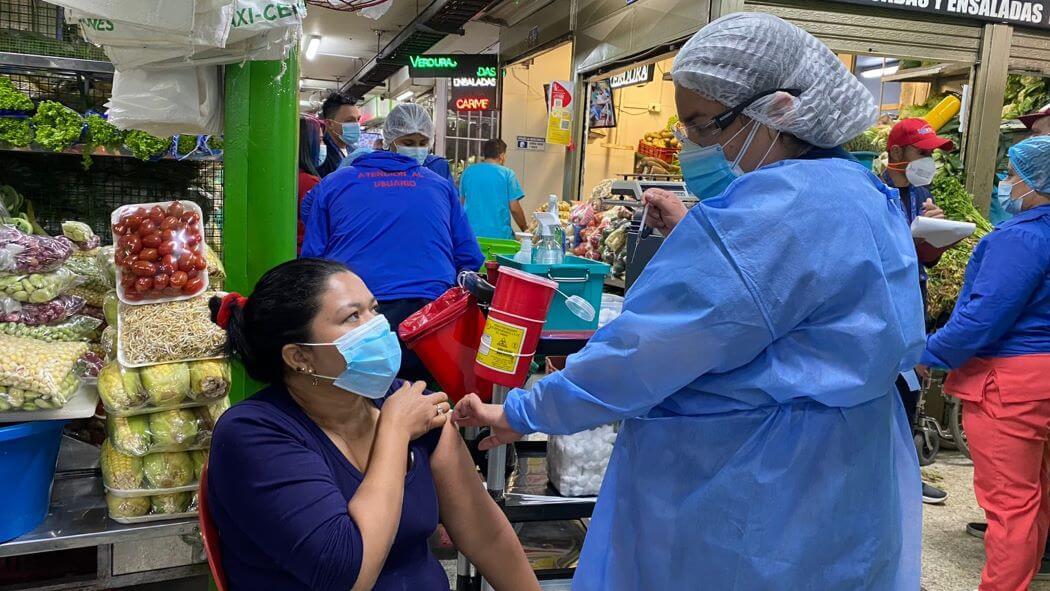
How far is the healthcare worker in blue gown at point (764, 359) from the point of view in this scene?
1269 mm

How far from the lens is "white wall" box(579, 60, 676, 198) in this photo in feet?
34.5

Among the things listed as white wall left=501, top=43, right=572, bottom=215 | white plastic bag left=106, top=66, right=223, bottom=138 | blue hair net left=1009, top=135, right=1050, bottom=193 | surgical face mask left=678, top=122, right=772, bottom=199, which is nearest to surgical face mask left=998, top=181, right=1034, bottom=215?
blue hair net left=1009, top=135, right=1050, bottom=193

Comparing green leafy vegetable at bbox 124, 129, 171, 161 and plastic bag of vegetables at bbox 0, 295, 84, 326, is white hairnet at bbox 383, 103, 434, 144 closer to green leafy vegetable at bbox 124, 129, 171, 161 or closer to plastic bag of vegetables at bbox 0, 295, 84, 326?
green leafy vegetable at bbox 124, 129, 171, 161

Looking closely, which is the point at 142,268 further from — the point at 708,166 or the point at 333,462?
the point at 708,166

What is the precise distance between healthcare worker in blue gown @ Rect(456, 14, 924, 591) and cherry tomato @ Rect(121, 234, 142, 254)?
3.92ft

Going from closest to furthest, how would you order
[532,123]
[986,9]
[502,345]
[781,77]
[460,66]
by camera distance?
1. [781,77]
2. [502,345]
3. [986,9]
4. [460,66]
5. [532,123]

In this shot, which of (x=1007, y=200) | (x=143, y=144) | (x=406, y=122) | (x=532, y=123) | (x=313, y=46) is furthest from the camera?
(x=313, y=46)

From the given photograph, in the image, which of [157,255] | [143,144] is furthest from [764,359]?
[143,144]

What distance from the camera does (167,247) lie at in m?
2.07

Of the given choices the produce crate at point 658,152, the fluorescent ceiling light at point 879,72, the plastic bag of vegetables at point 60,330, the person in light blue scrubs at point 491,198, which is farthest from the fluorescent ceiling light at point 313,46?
the plastic bag of vegetables at point 60,330

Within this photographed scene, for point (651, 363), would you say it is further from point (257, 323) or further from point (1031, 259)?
point (1031, 259)

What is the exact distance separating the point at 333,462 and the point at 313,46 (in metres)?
14.9

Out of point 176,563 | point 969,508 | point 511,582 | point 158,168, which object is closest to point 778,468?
point 511,582

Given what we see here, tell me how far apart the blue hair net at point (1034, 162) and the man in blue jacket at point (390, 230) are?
2393 mm
